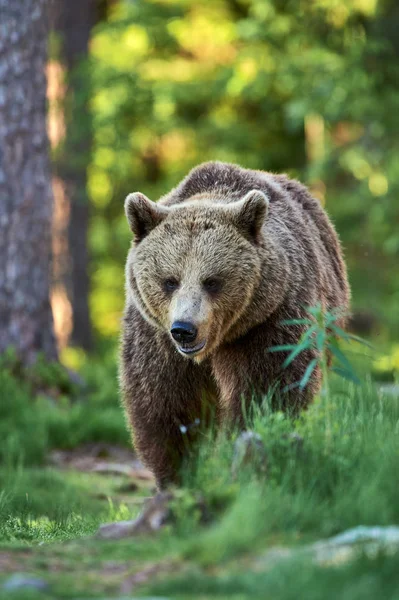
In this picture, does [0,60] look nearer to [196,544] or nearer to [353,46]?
[353,46]

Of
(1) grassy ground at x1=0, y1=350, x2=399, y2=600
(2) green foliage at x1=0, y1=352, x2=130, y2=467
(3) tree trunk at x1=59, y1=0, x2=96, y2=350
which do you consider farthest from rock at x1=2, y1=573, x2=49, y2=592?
(3) tree trunk at x1=59, y1=0, x2=96, y2=350

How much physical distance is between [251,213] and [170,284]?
57 cm

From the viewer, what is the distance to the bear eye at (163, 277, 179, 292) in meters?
5.34

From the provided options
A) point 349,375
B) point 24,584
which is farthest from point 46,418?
point 24,584

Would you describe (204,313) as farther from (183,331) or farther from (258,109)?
(258,109)

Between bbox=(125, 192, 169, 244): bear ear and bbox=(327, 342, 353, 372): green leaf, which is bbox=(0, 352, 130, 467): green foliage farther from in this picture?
bbox=(327, 342, 353, 372): green leaf

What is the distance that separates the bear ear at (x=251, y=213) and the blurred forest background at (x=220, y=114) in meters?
4.65

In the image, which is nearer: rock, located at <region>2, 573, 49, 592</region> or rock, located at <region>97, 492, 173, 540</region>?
rock, located at <region>2, 573, 49, 592</region>

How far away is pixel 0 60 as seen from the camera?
362 inches

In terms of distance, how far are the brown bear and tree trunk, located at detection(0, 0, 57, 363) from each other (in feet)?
11.6

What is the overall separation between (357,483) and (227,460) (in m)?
0.55

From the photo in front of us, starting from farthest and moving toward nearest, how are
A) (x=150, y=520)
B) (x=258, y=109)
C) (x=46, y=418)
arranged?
(x=258, y=109), (x=46, y=418), (x=150, y=520)

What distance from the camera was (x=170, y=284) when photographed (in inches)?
211

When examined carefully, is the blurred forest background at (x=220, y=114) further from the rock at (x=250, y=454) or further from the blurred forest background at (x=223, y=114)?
the rock at (x=250, y=454)
